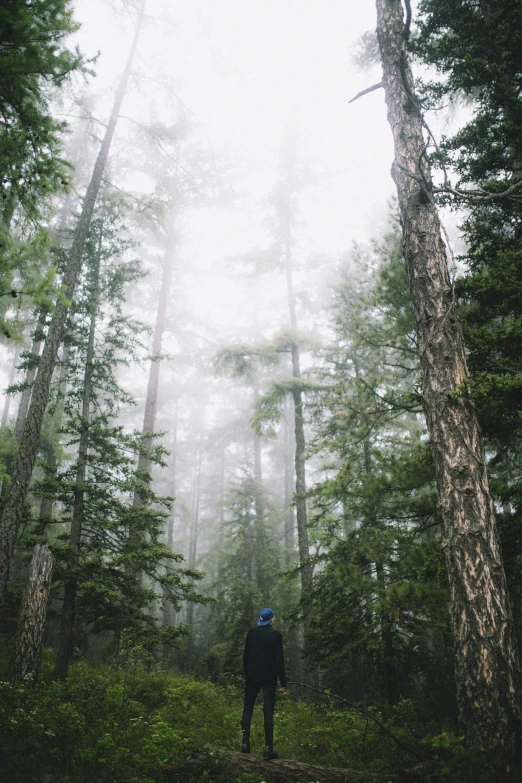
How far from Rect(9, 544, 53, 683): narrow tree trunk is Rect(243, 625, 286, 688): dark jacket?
4.61 meters

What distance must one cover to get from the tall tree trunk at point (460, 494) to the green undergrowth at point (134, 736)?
1047 mm

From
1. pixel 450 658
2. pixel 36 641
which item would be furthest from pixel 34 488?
pixel 450 658

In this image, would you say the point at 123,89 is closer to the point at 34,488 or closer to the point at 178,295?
the point at 178,295

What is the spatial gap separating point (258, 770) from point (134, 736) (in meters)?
1.95

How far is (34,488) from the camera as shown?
9469mm

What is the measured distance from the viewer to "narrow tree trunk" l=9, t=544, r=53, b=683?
7984 mm

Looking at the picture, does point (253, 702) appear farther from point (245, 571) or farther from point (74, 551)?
point (245, 571)

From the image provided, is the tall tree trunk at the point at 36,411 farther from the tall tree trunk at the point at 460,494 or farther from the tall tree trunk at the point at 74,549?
the tall tree trunk at the point at 460,494

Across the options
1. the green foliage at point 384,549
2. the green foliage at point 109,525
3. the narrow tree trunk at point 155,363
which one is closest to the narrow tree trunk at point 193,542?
the narrow tree trunk at point 155,363

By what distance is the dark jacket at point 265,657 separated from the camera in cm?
588

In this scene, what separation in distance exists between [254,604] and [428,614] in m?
10.9

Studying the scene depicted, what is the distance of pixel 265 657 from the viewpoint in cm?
594

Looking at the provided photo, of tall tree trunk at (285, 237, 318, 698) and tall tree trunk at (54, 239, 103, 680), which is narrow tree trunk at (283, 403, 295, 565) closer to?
tall tree trunk at (285, 237, 318, 698)

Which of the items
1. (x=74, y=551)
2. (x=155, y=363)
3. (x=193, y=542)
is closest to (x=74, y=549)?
(x=74, y=551)
